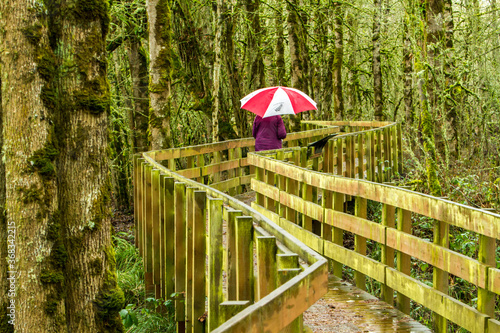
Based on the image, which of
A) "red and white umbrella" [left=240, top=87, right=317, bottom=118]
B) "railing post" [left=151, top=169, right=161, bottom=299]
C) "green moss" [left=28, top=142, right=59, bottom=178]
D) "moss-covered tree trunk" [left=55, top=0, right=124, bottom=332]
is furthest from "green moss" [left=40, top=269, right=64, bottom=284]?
"red and white umbrella" [left=240, top=87, right=317, bottom=118]

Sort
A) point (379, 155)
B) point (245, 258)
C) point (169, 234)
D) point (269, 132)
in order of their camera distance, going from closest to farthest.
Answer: point (245, 258)
point (169, 234)
point (269, 132)
point (379, 155)

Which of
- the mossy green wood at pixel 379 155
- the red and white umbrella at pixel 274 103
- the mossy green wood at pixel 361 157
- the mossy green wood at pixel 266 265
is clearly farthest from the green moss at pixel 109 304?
the mossy green wood at pixel 379 155

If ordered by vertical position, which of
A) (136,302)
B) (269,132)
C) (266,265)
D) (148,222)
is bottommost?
(136,302)

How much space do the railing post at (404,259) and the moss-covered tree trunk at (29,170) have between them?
301 cm

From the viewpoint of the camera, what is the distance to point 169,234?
5.48m

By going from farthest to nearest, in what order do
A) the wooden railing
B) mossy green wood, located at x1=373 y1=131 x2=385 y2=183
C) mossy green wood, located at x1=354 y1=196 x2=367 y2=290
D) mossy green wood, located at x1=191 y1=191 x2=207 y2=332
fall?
mossy green wood, located at x1=373 y1=131 x2=385 y2=183 → mossy green wood, located at x1=354 y1=196 x2=367 y2=290 → mossy green wood, located at x1=191 y1=191 x2=207 y2=332 → the wooden railing

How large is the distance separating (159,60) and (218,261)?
7.00m

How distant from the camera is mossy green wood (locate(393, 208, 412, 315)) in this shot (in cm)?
488

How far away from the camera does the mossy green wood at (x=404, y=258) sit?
16.0 feet

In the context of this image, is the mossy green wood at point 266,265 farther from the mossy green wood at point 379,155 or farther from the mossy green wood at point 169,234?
the mossy green wood at point 379,155

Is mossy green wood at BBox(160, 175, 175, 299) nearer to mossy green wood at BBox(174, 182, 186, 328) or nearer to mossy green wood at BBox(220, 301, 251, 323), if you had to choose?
mossy green wood at BBox(174, 182, 186, 328)

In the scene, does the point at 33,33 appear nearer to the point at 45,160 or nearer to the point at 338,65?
the point at 45,160

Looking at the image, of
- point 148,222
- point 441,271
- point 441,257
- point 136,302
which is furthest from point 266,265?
point 136,302

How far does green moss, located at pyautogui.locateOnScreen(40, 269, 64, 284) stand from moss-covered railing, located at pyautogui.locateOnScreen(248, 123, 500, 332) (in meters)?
2.93
